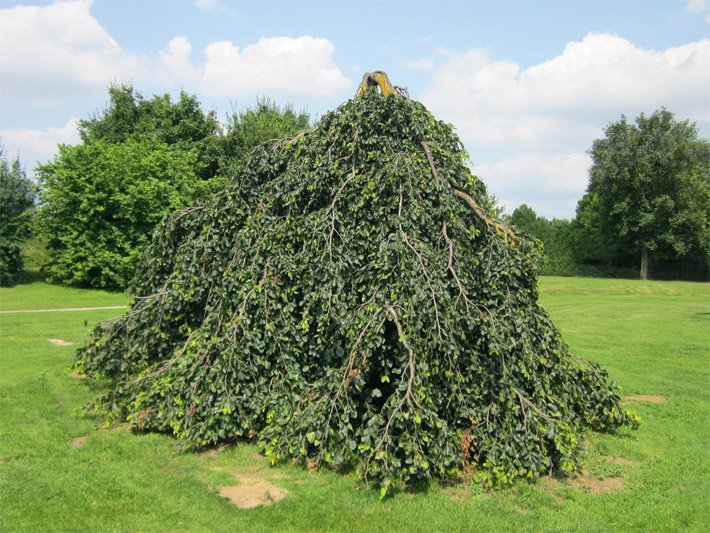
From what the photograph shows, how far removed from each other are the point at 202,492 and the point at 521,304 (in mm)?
3212

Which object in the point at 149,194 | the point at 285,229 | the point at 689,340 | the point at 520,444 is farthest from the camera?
the point at 149,194

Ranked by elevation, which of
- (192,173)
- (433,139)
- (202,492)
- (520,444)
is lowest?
(202,492)

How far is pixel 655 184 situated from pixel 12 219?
3652cm

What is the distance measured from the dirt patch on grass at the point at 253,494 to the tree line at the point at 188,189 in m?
12.3

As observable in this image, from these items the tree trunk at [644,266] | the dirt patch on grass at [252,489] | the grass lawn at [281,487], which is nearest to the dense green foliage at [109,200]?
the grass lawn at [281,487]

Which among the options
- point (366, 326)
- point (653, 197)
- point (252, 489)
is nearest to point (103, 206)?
point (252, 489)

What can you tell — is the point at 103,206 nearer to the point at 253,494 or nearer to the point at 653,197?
the point at 253,494

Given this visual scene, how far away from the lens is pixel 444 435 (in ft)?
14.5

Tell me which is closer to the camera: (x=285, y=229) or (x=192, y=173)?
(x=285, y=229)

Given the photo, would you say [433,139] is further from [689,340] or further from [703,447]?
[689,340]

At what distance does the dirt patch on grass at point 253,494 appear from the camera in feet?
14.1

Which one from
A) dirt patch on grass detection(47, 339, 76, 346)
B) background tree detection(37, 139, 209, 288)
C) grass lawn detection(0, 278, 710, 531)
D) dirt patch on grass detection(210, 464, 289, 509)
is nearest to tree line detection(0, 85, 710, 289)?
background tree detection(37, 139, 209, 288)

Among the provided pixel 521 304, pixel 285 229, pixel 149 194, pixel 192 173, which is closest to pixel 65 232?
pixel 149 194

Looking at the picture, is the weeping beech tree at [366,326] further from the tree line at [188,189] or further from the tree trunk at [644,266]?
the tree trunk at [644,266]
